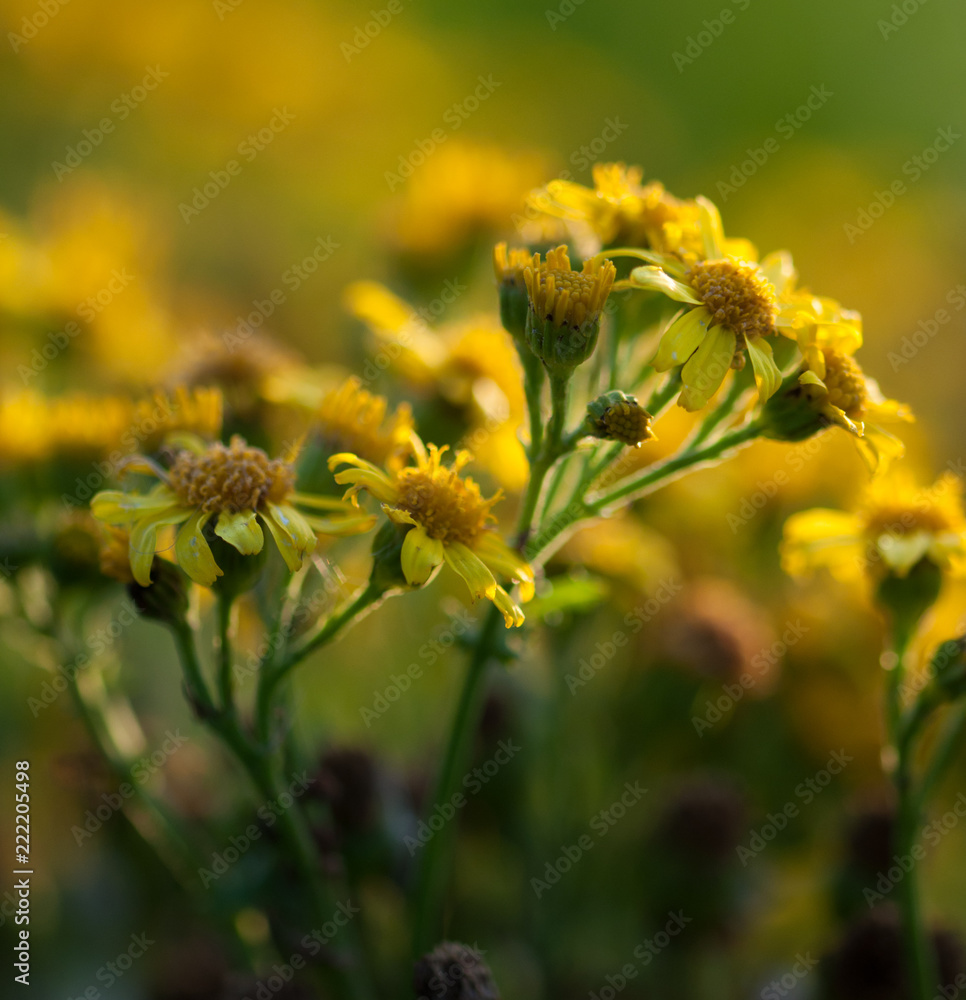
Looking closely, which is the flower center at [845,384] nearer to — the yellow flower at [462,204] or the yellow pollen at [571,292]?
the yellow pollen at [571,292]

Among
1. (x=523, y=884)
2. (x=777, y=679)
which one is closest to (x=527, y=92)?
(x=777, y=679)

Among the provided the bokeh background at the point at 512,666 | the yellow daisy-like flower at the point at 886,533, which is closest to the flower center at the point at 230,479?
the bokeh background at the point at 512,666

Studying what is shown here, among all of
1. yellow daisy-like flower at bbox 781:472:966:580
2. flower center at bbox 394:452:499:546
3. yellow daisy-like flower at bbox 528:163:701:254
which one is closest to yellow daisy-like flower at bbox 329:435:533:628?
flower center at bbox 394:452:499:546

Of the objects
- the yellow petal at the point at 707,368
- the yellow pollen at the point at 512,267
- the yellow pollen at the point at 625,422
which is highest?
the yellow petal at the point at 707,368

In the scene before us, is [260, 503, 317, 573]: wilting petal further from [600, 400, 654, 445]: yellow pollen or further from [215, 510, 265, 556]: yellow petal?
[600, 400, 654, 445]: yellow pollen

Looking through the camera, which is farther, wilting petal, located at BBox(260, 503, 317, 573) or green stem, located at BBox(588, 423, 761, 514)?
green stem, located at BBox(588, 423, 761, 514)

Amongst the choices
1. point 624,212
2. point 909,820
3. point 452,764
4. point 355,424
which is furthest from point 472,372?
point 909,820

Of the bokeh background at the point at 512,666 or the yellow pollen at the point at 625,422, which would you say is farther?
the bokeh background at the point at 512,666
